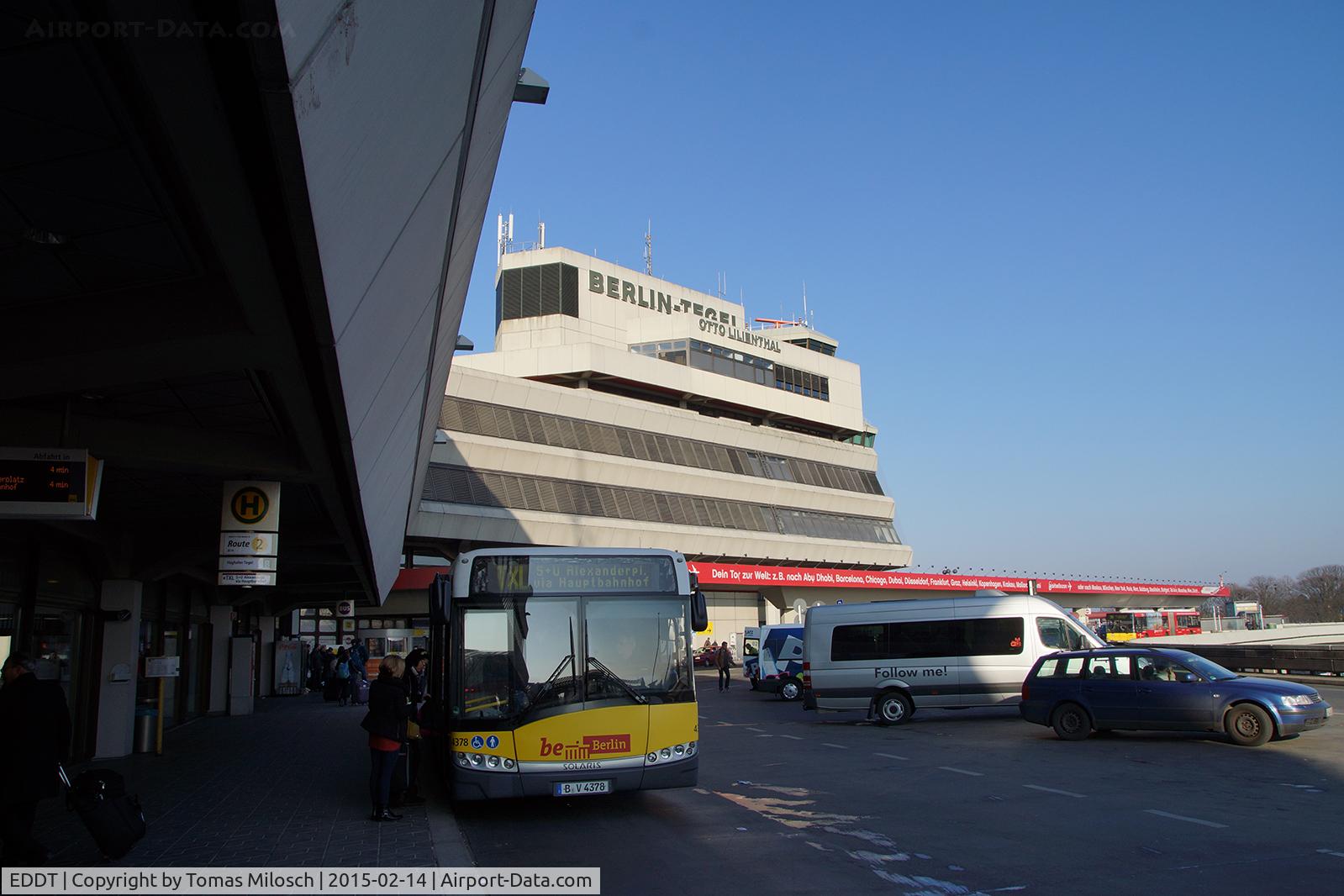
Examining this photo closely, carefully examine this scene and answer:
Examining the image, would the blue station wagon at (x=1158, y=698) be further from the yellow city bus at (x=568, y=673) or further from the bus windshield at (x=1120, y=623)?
the bus windshield at (x=1120, y=623)

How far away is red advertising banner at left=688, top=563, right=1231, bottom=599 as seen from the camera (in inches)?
2228

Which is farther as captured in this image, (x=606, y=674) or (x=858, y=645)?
(x=858, y=645)

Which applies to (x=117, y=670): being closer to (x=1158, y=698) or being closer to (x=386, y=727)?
(x=386, y=727)

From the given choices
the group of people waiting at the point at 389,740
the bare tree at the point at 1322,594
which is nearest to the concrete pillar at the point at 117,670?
the group of people waiting at the point at 389,740

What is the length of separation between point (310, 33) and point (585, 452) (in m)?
52.2

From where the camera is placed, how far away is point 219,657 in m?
30.6

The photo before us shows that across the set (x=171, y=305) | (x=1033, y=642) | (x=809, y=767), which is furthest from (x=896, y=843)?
(x=1033, y=642)

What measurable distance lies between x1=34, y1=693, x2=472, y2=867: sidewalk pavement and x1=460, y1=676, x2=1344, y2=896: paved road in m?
0.72

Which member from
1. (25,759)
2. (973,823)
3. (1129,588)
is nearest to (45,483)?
(25,759)

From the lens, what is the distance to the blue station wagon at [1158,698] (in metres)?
14.9

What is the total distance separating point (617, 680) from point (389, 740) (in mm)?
2549

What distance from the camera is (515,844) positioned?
959cm

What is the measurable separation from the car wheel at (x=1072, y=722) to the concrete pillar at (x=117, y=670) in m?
15.9

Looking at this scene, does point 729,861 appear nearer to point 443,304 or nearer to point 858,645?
point 443,304
